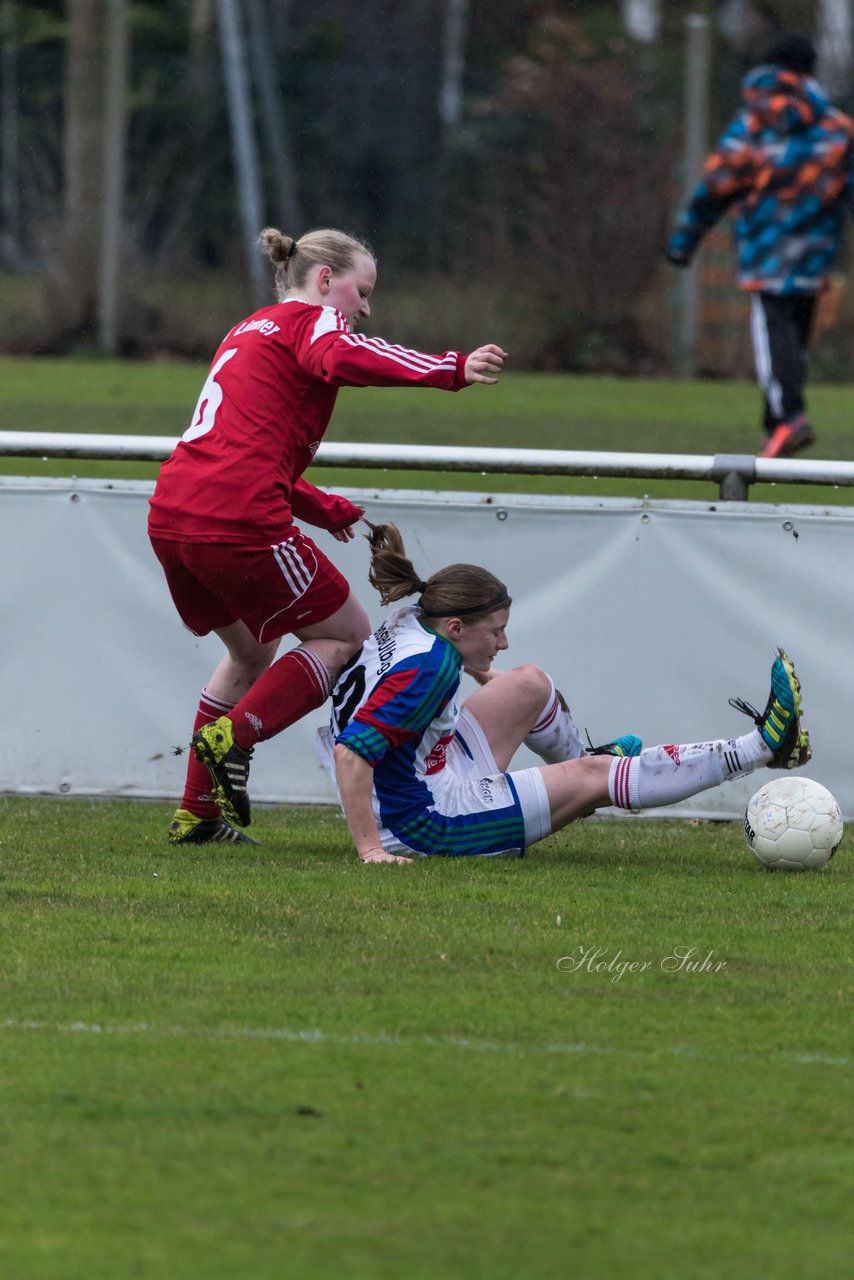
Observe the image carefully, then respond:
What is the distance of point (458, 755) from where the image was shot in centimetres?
574

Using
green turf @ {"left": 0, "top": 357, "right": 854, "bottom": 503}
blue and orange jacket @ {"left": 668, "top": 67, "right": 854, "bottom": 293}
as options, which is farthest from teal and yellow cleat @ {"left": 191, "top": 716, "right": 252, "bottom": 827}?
blue and orange jacket @ {"left": 668, "top": 67, "right": 854, "bottom": 293}

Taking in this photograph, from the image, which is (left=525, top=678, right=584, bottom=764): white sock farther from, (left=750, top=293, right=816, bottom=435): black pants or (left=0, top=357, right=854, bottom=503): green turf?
(left=750, top=293, right=816, bottom=435): black pants

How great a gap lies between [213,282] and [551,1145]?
19.7 meters

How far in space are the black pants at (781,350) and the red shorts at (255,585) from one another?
518cm

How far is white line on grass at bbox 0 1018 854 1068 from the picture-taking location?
3.73m

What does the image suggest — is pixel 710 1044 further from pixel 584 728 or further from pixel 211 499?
pixel 584 728

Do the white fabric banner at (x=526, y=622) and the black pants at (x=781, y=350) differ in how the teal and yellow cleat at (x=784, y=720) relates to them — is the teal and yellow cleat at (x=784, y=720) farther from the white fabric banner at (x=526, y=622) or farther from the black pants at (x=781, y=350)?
the black pants at (x=781, y=350)

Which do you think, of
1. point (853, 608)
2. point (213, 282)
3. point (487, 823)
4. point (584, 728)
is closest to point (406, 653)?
point (487, 823)

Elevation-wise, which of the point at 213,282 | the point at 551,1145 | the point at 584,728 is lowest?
the point at 213,282

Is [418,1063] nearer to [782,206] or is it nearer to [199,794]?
[199,794]

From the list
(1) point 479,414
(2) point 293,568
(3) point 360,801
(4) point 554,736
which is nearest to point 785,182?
(1) point 479,414

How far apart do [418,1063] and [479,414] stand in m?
12.3

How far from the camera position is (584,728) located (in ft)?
21.7

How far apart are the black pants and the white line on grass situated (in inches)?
276
